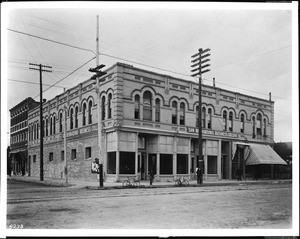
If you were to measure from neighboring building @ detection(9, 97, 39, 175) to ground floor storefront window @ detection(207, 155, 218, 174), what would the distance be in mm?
22701

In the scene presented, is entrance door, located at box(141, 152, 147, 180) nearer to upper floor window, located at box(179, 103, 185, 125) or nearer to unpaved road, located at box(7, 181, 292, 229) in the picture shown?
upper floor window, located at box(179, 103, 185, 125)

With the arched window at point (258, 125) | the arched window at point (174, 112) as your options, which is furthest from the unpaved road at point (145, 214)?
the arched window at point (258, 125)

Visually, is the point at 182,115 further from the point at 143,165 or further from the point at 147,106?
the point at 143,165

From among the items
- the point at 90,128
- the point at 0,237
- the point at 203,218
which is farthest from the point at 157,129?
the point at 0,237

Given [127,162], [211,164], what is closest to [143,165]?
[127,162]

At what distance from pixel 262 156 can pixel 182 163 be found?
30.2ft

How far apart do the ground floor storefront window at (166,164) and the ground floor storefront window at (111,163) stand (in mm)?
A: 4025

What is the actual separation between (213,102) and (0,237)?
2591 centimetres

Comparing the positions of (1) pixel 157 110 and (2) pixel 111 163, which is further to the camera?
(1) pixel 157 110

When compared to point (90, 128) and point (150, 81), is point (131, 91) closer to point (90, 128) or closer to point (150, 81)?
point (150, 81)

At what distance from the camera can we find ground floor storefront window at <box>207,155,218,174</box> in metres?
32.6

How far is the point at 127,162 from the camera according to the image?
1022 inches

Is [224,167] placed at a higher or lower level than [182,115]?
lower

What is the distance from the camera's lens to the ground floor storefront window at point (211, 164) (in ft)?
107
